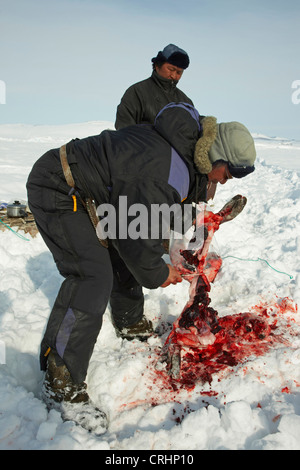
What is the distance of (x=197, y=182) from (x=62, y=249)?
92cm

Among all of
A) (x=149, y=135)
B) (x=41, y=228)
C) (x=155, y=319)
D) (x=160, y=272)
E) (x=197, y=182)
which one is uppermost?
(x=149, y=135)

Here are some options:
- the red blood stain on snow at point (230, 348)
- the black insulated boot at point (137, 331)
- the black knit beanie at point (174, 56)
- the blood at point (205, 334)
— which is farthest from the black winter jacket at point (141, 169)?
the black knit beanie at point (174, 56)

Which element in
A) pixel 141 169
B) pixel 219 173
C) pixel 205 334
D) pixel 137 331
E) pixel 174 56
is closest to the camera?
pixel 141 169

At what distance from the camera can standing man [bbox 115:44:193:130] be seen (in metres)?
3.66

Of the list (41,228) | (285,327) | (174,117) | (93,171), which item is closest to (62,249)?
(41,228)

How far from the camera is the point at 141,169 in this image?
203cm

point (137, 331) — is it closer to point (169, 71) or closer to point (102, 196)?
point (102, 196)

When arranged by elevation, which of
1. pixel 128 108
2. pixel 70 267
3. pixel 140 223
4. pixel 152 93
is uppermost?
pixel 152 93

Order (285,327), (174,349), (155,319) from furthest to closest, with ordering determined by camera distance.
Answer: (155,319) < (285,327) < (174,349)

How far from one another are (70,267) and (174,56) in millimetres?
2385

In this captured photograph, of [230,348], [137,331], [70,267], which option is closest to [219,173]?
[70,267]

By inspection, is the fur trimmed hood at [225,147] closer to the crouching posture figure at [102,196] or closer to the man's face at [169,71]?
the crouching posture figure at [102,196]

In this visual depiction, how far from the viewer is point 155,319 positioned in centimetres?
332
